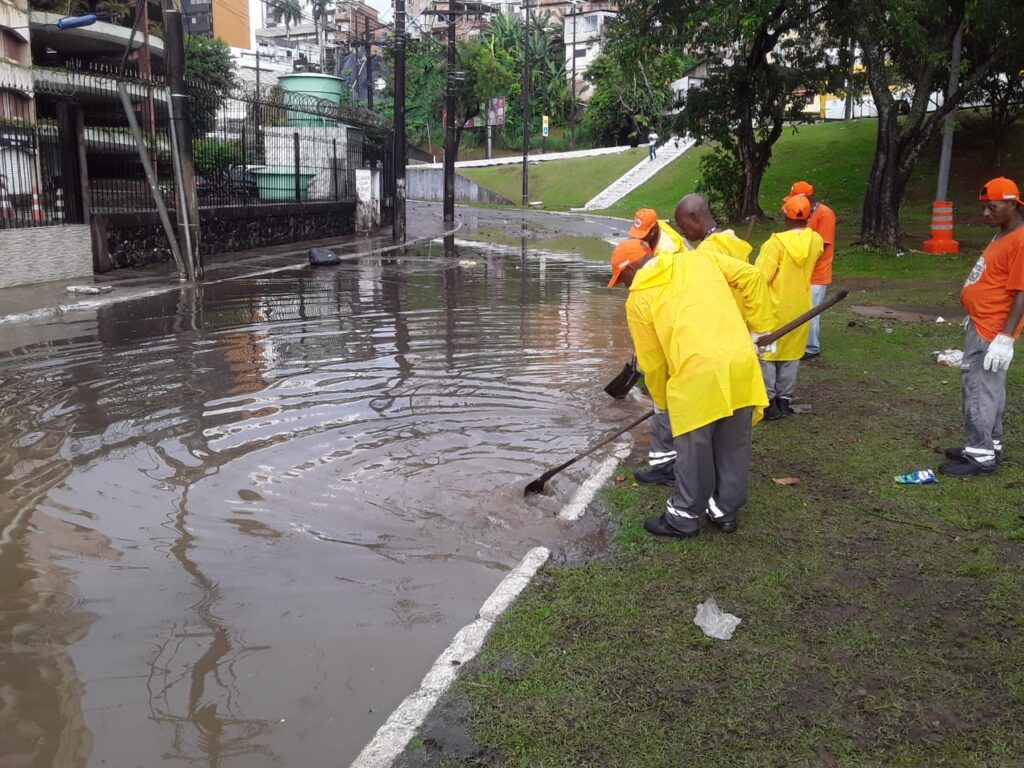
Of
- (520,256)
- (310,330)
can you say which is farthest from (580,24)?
(310,330)

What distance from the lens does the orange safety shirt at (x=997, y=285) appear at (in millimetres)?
5441

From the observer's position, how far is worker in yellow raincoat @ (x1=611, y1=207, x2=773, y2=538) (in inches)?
183

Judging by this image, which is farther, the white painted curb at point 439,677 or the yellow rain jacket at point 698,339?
the yellow rain jacket at point 698,339

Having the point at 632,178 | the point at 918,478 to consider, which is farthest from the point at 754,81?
the point at 918,478

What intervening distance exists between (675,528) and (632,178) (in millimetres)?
45157

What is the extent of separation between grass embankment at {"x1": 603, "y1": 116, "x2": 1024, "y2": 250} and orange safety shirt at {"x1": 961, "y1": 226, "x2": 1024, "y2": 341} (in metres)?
17.2

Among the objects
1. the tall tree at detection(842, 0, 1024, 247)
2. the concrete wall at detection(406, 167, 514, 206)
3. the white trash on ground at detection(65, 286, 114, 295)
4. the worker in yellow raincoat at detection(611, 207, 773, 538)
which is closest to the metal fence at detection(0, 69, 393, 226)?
the white trash on ground at detection(65, 286, 114, 295)

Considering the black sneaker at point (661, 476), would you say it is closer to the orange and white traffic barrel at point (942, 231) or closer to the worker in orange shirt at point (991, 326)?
the worker in orange shirt at point (991, 326)

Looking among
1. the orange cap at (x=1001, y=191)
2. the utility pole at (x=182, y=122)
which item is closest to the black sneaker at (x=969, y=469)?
the orange cap at (x=1001, y=191)

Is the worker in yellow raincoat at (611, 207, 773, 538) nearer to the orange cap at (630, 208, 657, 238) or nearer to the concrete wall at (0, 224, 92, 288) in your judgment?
the orange cap at (630, 208, 657, 238)

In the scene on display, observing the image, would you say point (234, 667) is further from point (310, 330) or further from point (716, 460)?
point (310, 330)

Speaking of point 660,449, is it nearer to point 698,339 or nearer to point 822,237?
point 698,339

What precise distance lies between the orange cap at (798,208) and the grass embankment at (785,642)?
231 cm

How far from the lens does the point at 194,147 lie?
762 inches
